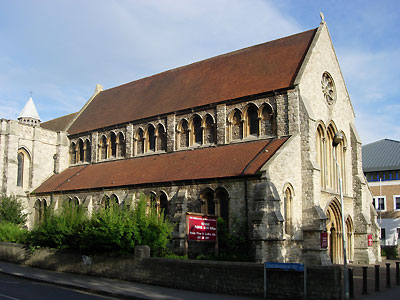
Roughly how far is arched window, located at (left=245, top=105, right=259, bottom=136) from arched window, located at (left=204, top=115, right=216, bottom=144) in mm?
2535

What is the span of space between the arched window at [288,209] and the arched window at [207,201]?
4.11 metres

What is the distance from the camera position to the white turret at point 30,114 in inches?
2345

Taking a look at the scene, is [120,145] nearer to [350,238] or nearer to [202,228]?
[202,228]

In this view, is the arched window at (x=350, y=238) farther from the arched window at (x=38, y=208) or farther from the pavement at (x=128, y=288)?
the arched window at (x=38, y=208)

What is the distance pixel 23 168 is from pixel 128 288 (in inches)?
966

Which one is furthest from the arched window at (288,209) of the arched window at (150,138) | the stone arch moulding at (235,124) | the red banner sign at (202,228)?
the arched window at (150,138)

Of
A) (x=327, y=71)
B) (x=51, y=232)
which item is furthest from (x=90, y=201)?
(x=327, y=71)

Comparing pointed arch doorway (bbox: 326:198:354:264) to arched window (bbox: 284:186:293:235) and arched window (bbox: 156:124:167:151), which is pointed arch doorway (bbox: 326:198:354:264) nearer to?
arched window (bbox: 284:186:293:235)

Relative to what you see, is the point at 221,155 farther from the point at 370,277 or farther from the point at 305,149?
the point at 370,277

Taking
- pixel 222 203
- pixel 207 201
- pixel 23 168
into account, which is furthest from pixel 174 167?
pixel 23 168

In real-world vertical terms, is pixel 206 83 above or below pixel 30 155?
above

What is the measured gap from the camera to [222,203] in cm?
2539

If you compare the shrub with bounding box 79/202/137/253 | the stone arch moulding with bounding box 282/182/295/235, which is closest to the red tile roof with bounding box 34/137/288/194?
the stone arch moulding with bounding box 282/182/295/235

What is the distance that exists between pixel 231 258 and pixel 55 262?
962cm
